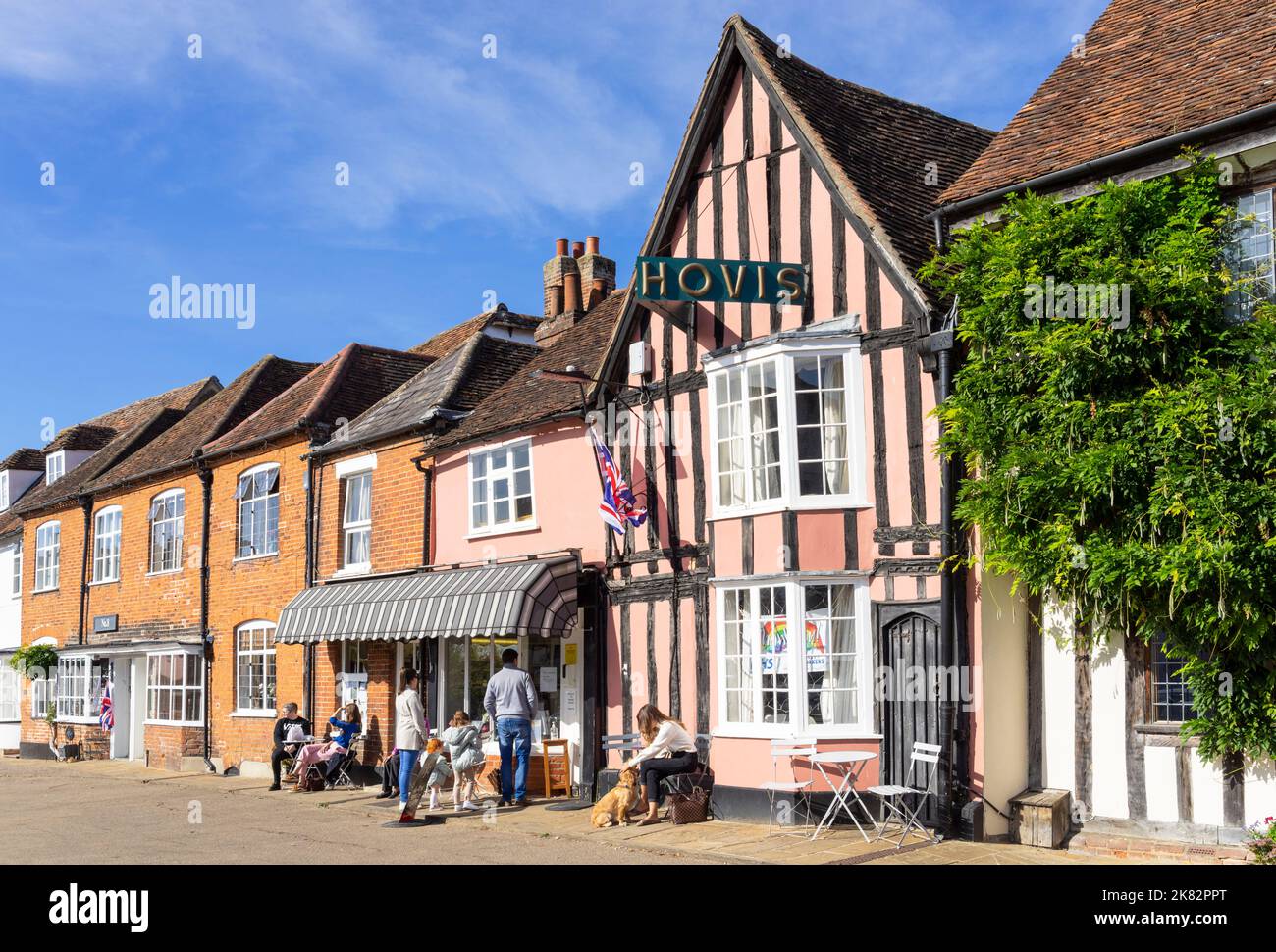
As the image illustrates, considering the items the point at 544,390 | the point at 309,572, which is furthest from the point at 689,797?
the point at 309,572

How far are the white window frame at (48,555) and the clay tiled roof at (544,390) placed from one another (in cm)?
1555

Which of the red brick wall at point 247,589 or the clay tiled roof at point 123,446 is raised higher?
the clay tiled roof at point 123,446

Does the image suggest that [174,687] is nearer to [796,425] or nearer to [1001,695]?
[796,425]

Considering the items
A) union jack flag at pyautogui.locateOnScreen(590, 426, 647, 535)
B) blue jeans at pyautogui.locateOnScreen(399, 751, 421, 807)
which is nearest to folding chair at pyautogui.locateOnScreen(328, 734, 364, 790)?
blue jeans at pyautogui.locateOnScreen(399, 751, 421, 807)

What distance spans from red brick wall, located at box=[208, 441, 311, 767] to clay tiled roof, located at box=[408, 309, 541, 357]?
165 inches

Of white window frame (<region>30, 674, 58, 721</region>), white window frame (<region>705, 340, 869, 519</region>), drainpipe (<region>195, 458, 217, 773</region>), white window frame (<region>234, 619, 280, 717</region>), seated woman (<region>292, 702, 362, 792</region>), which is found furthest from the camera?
white window frame (<region>30, 674, 58, 721</region>)

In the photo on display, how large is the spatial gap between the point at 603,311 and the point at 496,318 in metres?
4.34

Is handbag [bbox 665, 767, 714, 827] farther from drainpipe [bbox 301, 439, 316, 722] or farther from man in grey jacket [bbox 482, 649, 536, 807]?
drainpipe [bbox 301, 439, 316, 722]

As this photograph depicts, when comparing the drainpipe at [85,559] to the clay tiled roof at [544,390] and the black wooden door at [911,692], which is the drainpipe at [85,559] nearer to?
the clay tiled roof at [544,390]

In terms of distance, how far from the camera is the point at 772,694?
14352mm

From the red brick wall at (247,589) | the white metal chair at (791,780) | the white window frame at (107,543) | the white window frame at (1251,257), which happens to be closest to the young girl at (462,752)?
the white metal chair at (791,780)

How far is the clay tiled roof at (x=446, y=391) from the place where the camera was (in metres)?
20.7

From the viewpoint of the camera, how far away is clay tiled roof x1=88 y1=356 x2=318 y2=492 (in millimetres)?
27203

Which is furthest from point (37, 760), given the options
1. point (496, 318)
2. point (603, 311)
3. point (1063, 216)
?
point (1063, 216)
